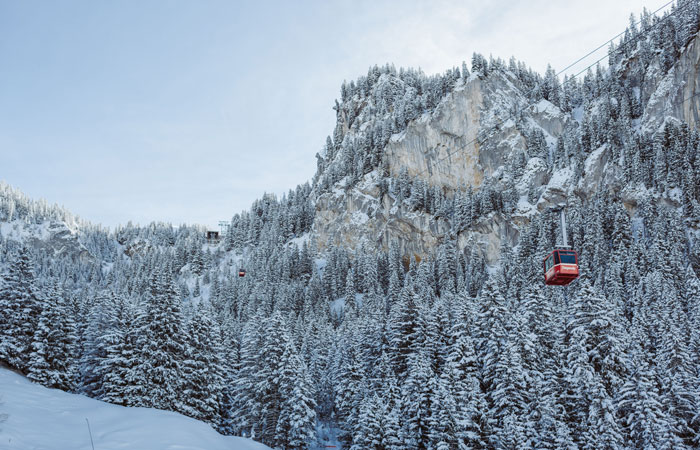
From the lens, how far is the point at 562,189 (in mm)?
119625

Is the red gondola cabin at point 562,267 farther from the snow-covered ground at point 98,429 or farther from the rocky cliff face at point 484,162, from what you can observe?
the rocky cliff face at point 484,162

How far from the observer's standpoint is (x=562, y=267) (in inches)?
1277

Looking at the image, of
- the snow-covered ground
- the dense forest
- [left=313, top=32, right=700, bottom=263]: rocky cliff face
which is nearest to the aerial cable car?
the dense forest

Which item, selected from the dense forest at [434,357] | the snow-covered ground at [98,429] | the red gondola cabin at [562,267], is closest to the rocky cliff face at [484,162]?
the dense forest at [434,357]

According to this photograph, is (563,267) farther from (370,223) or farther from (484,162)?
(370,223)

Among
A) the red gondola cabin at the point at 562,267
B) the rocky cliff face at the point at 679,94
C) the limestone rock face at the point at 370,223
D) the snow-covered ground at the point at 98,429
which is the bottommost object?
the snow-covered ground at the point at 98,429

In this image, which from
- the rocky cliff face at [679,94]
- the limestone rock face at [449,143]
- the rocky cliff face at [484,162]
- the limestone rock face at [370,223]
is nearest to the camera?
the rocky cliff face at [679,94]

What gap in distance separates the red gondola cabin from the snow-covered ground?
22137mm

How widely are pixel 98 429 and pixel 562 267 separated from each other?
91.6ft

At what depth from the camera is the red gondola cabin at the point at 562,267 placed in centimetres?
3244

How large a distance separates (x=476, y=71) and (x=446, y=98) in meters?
12.3

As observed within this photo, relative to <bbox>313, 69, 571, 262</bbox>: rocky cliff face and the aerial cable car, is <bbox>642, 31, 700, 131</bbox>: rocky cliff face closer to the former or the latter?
<bbox>313, 69, 571, 262</bbox>: rocky cliff face

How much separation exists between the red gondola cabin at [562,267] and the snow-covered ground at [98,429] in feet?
72.6

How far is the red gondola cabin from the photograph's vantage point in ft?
106
